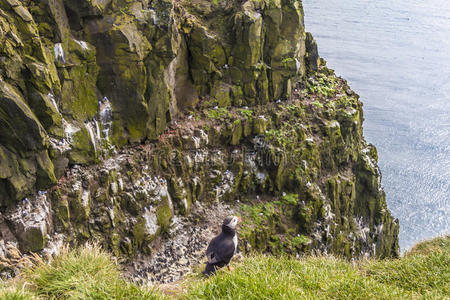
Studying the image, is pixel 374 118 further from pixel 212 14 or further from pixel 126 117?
pixel 126 117

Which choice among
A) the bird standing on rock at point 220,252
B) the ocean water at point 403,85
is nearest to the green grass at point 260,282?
the bird standing on rock at point 220,252

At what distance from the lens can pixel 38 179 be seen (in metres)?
10.8

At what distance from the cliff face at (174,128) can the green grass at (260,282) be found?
17.4 ft

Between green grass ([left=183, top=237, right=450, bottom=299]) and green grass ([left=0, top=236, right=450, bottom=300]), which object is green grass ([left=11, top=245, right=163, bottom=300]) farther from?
green grass ([left=183, top=237, right=450, bottom=299])

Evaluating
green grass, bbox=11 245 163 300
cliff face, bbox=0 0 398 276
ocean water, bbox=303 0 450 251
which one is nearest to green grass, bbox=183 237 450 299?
green grass, bbox=11 245 163 300

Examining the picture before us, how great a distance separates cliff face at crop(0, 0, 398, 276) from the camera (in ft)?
34.3

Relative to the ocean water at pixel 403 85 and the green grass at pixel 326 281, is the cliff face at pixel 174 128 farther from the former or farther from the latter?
the ocean water at pixel 403 85

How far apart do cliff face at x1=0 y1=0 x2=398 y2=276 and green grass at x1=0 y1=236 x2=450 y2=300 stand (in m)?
5.31

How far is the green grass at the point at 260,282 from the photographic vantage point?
491 cm

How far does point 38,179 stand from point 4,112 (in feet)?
7.57

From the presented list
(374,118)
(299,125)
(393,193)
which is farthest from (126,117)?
(374,118)

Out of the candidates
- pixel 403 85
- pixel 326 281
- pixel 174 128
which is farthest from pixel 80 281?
pixel 403 85

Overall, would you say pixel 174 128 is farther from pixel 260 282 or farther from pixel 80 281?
pixel 260 282

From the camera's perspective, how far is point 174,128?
16062mm
